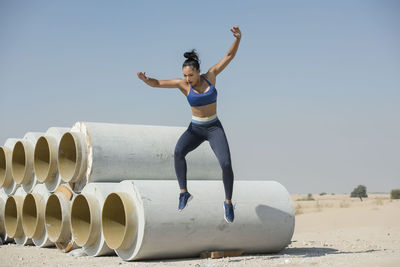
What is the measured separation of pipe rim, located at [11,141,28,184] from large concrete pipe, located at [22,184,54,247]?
63cm

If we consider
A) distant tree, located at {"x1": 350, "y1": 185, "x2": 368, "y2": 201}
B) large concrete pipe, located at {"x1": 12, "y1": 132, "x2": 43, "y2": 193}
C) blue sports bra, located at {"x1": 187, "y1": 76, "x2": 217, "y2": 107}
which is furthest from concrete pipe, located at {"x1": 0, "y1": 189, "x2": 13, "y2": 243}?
distant tree, located at {"x1": 350, "y1": 185, "x2": 368, "y2": 201}

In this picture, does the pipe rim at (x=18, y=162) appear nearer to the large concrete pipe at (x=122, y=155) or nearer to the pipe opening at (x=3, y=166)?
the pipe opening at (x=3, y=166)

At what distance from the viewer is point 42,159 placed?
11.3m

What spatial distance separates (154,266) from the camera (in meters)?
7.45

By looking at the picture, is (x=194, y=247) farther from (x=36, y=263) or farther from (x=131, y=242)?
(x=36, y=263)

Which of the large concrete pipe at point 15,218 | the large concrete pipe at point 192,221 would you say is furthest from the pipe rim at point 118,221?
the large concrete pipe at point 15,218

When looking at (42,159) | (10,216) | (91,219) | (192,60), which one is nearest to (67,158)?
(42,159)

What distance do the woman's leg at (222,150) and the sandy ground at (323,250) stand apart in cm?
137

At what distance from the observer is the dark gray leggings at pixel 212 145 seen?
21.9ft

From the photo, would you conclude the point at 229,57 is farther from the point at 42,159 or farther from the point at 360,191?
the point at 360,191

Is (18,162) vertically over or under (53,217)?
over

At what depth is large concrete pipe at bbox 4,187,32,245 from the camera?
1160cm

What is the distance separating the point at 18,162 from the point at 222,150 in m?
7.11

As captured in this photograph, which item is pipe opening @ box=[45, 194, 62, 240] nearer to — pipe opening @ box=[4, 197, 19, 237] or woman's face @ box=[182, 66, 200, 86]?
pipe opening @ box=[4, 197, 19, 237]
